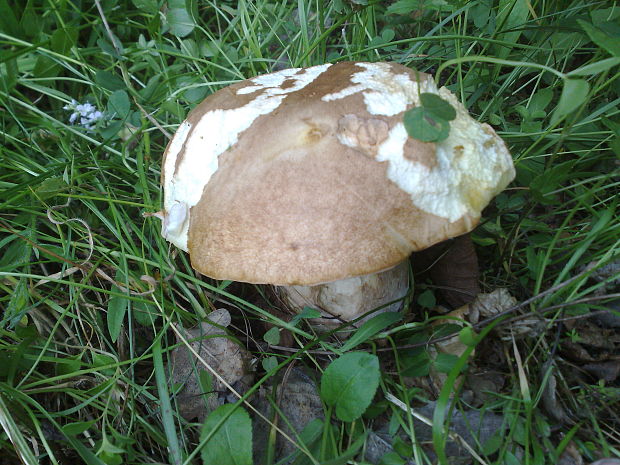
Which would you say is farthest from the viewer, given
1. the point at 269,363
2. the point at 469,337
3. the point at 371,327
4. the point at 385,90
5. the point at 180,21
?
the point at 180,21

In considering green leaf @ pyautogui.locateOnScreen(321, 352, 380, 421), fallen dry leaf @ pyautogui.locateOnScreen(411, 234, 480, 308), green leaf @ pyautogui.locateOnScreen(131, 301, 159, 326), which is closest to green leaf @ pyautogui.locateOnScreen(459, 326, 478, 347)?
green leaf @ pyautogui.locateOnScreen(321, 352, 380, 421)

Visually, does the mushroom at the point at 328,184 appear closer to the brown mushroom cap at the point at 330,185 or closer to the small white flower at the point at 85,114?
the brown mushroom cap at the point at 330,185

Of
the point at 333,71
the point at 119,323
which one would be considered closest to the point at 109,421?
A: the point at 119,323

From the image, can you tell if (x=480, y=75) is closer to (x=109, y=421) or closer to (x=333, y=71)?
(x=333, y=71)

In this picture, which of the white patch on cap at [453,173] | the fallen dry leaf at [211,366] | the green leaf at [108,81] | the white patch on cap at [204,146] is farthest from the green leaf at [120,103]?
the white patch on cap at [453,173]

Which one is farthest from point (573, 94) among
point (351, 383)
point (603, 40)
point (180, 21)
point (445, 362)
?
point (180, 21)

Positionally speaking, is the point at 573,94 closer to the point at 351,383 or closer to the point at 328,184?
the point at 328,184
